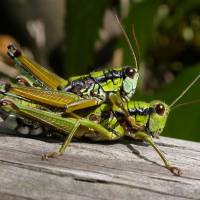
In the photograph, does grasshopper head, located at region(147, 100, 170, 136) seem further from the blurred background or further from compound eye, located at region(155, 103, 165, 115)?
the blurred background

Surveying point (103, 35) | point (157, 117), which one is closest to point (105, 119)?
point (157, 117)

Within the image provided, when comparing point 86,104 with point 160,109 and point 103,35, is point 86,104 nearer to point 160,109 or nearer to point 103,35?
point 160,109

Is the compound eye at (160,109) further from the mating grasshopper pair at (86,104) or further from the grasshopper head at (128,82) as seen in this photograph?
the grasshopper head at (128,82)

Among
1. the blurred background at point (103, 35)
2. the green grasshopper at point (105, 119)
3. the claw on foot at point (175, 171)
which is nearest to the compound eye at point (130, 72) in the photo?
the green grasshopper at point (105, 119)

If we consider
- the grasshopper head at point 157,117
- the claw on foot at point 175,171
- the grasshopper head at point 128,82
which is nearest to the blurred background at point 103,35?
the grasshopper head at point 128,82

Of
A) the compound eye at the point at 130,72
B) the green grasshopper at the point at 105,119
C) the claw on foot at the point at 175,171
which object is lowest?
the claw on foot at the point at 175,171

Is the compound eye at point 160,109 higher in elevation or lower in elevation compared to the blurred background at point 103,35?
lower

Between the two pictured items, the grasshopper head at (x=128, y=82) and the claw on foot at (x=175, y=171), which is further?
the grasshopper head at (x=128, y=82)

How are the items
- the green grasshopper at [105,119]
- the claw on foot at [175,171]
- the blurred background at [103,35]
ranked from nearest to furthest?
the claw on foot at [175,171]
the green grasshopper at [105,119]
the blurred background at [103,35]

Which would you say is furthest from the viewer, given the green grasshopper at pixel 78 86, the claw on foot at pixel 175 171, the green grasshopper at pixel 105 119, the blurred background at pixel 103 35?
the blurred background at pixel 103 35
